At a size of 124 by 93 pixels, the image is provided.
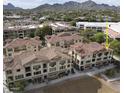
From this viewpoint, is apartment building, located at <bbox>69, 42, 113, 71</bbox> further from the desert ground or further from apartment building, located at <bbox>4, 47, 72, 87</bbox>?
Result: the desert ground

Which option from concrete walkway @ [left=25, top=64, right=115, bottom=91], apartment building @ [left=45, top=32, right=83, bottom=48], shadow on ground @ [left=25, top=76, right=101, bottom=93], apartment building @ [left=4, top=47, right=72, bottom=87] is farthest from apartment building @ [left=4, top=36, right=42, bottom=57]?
shadow on ground @ [left=25, top=76, right=101, bottom=93]

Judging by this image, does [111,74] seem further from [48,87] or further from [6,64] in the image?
[6,64]

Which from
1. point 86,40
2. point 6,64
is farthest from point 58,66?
point 86,40

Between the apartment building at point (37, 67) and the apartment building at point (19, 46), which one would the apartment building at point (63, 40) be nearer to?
the apartment building at point (19, 46)

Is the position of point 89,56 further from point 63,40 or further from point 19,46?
point 19,46

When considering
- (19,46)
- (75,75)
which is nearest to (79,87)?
(75,75)
